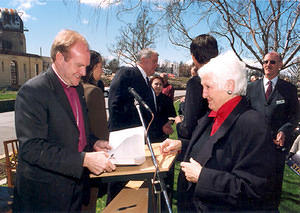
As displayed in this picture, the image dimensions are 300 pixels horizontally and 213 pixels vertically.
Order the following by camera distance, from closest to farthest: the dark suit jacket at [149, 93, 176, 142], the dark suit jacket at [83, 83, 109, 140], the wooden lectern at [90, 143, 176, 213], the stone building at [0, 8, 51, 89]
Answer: the wooden lectern at [90, 143, 176, 213] < the dark suit jacket at [83, 83, 109, 140] < the dark suit jacket at [149, 93, 176, 142] < the stone building at [0, 8, 51, 89]

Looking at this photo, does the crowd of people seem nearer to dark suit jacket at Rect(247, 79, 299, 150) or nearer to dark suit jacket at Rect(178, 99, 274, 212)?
dark suit jacket at Rect(178, 99, 274, 212)

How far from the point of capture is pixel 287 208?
347 centimetres

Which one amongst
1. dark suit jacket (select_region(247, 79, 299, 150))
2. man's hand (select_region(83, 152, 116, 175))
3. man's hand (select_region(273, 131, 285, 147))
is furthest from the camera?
dark suit jacket (select_region(247, 79, 299, 150))

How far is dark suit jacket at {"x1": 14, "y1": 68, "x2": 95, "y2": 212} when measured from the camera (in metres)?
1.56

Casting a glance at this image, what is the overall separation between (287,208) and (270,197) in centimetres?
242

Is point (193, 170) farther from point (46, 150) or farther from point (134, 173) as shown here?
point (46, 150)

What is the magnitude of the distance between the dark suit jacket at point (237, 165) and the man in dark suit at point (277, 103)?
1.80 meters

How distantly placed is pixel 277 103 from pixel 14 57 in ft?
151

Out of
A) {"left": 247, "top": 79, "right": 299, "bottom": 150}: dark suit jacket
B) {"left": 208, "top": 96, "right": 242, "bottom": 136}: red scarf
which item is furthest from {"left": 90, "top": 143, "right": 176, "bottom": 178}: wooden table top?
{"left": 247, "top": 79, "right": 299, "bottom": 150}: dark suit jacket

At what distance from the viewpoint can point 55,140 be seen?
1683mm

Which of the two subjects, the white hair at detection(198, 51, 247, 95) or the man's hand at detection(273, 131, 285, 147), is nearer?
the white hair at detection(198, 51, 247, 95)

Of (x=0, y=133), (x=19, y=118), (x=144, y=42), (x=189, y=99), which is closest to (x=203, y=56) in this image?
(x=189, y=99)

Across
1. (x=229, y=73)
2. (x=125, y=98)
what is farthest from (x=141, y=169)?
(x=125, y=98)

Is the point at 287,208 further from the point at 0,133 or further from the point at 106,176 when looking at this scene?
the point at 0,133
